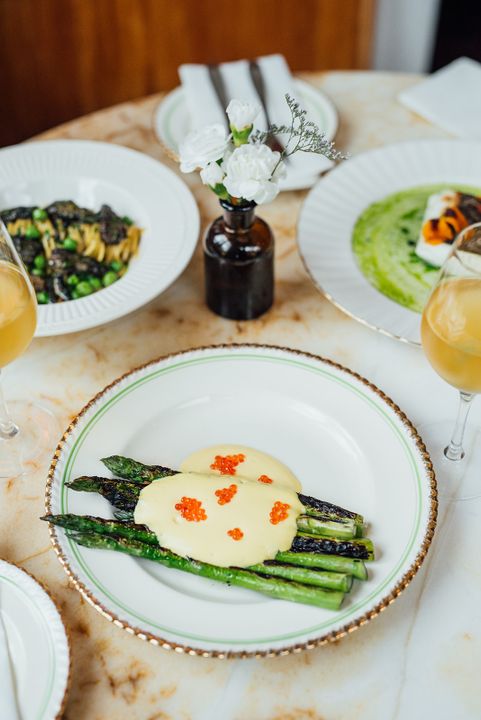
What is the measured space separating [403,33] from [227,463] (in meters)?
4.10

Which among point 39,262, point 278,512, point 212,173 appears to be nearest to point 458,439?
point 278,512

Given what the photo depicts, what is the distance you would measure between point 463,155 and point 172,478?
1620 mm

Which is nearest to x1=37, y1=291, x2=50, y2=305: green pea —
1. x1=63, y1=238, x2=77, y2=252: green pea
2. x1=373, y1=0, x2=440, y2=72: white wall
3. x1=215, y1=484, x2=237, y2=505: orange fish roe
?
x1=63, y1=238, x2=77, y2=252: green pea

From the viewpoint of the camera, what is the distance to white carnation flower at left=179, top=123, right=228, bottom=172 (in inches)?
70.2

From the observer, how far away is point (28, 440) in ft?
6.27

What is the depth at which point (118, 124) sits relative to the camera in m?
2.97

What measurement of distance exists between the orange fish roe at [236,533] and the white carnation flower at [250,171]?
0.76m

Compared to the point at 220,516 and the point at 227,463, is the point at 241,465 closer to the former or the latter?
the point at 227,463

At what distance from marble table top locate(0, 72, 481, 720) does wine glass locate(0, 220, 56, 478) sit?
4cm

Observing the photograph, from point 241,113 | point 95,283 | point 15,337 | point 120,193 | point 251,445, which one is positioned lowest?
point 251,445

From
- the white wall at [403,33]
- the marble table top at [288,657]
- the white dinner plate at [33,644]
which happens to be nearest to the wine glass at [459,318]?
the marble table top at [288,657]

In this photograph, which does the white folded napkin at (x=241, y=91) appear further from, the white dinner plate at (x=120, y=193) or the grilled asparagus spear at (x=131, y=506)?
the grilled asparagus spear at (x=131, y=506)

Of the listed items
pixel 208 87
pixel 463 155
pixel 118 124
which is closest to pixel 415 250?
pixel 463 155

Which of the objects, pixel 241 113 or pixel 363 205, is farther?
pixel 363 205
